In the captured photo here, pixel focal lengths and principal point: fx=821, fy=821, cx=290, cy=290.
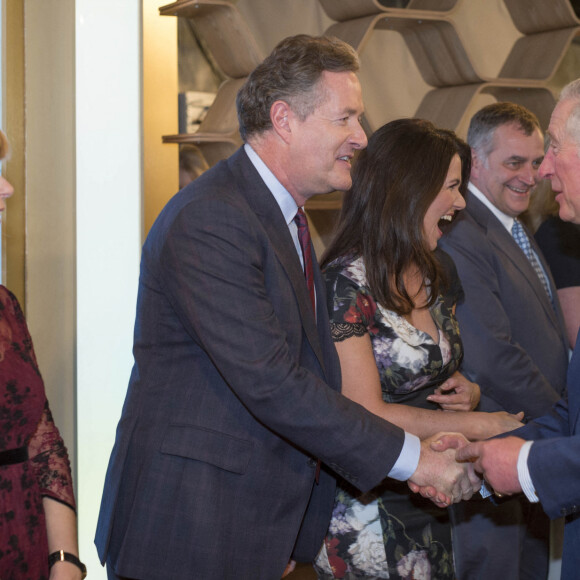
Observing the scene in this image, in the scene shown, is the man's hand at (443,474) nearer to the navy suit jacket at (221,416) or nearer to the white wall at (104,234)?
the navy suit jacket at (221,416)

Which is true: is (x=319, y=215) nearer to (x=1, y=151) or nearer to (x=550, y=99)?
(x=550, y=99)

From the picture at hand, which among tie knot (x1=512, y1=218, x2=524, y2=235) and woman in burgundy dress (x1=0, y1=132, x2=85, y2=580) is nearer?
woman in burgundy dress (x1=0, y1=132, x2=85, y2=580)

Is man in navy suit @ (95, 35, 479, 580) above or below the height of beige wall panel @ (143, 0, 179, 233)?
below

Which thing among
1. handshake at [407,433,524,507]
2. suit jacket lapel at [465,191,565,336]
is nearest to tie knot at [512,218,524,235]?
suit jacket lapel at [465,191,565,336]

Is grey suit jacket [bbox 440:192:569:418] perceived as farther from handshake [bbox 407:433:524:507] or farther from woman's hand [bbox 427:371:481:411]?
handshake [bbox 407:433:524:507]

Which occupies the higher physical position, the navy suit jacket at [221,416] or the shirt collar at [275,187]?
the shirt collar at [275,187]

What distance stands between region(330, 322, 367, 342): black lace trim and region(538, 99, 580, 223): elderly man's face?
1.97ft

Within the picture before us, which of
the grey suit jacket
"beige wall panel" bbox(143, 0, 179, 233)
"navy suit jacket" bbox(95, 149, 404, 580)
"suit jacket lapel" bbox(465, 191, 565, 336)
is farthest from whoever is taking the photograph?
"beige wall panel" bbox(143, 0, 179, 233)

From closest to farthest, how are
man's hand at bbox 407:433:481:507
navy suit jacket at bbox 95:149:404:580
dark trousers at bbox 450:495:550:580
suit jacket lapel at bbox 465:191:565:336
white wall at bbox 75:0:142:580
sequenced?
navy suit jacket at bbox 95:149:404:580, man's hand at bbox 407:433:481:507, dark trousers at bbox 450:495:550:580, white wall at bbox 75:0:142:580, suit jacket lapel at bbox 465:191:565:336

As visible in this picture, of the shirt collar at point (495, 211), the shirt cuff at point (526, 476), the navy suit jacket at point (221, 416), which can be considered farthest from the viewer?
the shirt collar at point (495, 211)

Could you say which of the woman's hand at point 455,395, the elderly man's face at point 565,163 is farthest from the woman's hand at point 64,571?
the elderly man's face at point 565,163

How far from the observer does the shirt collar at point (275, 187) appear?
200 cm

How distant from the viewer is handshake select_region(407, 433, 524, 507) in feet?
6.33

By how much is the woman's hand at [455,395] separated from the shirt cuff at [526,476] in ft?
1.33
